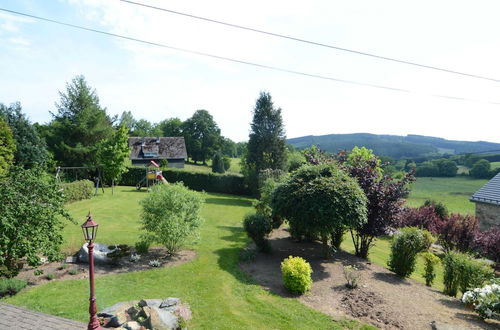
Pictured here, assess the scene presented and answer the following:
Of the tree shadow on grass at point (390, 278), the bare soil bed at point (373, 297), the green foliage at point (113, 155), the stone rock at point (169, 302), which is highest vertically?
the green foliage at point (113, 155)

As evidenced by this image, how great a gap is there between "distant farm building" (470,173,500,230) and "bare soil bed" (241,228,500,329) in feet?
48.2

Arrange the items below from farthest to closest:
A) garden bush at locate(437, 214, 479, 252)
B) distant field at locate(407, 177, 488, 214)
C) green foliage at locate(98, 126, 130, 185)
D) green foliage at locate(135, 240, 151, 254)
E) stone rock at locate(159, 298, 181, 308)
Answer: distant field at locate(407, 177, 488, 214) → green foliage at locate(98, 126, 130, 185) → garden bush at locate(437, 214, 479, 252) → green foliage at locate(135, 240, 151, 254) → stone rock at locate(159, 298, 181, 308)

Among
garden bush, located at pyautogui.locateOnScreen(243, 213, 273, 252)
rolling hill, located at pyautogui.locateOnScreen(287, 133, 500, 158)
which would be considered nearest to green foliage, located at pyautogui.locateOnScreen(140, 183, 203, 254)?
garden bush, located at pyautogui.locateOnScreen(243, 213, 273, 252)

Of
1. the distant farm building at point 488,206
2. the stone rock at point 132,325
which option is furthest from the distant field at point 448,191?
the stone rock at point 132,325

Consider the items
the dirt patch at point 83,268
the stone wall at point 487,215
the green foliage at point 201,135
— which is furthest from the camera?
the green foliage at point 201,135

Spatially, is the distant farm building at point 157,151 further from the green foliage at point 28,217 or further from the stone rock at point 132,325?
the stone rock at point 132,325

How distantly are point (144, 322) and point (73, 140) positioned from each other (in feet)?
97.2

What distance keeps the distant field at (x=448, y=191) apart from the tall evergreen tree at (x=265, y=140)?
1926 centimetres

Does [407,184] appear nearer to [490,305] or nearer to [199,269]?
[490,305]

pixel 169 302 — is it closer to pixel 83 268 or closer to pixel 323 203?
pixel 83 268

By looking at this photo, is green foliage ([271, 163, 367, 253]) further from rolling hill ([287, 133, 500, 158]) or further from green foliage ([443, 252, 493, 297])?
rolling hill ([287, 133, 500, 158])

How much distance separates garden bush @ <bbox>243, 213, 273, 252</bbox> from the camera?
1245cm

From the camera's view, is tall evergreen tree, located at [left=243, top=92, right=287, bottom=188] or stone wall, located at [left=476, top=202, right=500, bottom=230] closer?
stone wall, located at [left=476, top=202, right=500, bottom=230]

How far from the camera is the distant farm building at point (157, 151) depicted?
162 ft
